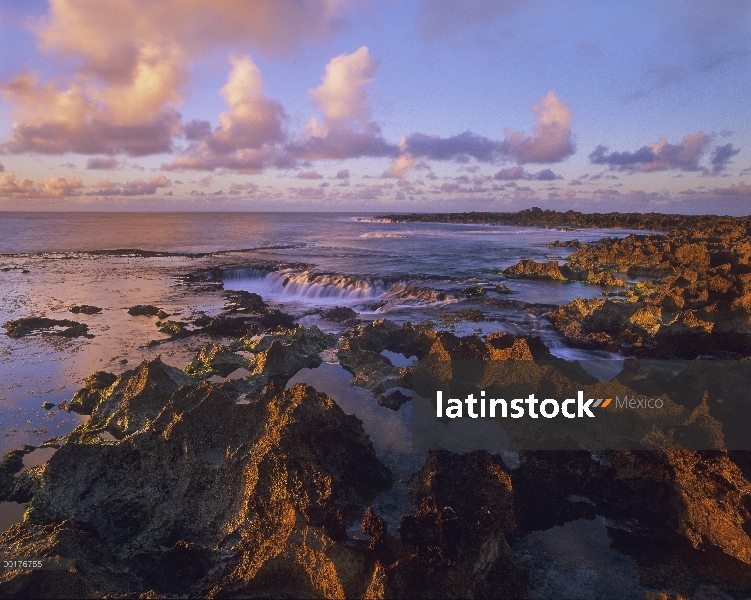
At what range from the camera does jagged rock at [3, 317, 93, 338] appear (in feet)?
54.0

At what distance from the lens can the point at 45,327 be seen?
17453 mm

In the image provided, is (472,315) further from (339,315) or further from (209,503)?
(209,503)

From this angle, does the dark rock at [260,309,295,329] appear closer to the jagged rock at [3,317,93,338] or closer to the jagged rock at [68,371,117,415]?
the jagged rock at [3,317,93,338]

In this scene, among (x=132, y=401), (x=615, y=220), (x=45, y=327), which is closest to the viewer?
(x=132, y=401)

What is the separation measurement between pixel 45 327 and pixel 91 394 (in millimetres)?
9586

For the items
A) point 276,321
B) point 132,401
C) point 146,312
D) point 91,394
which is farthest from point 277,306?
point 132,401

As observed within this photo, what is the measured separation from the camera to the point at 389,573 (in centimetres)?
433

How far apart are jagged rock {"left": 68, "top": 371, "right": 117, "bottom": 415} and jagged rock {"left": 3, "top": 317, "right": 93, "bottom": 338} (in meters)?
6.80

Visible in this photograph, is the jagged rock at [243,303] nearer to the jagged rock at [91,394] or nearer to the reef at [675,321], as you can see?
the jagged rock at [91,394]

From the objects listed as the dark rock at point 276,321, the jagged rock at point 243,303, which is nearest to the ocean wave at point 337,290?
the jagged rock at point 243,303

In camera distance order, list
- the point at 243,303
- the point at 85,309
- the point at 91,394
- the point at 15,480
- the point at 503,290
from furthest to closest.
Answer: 1. the point at 503,290
2. the point at 243,303
3. the point at 85,309
4. the point at 91,394
5. the point at 15,480

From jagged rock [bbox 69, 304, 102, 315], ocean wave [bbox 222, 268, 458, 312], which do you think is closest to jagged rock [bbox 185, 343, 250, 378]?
jagged rock [bbox 69, 304, 102, 315]

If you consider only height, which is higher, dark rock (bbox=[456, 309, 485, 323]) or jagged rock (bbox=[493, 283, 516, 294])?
dark rock (bbox=[456, 309, 485, 323])

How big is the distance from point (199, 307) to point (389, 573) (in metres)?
19.9
